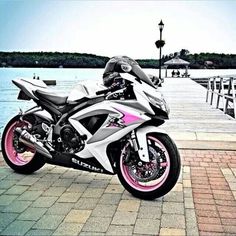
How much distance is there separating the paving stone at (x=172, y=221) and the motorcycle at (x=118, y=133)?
33cm

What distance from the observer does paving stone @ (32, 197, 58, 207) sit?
122 inches

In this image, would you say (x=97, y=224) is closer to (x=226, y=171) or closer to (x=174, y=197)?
(x=174, y=197)

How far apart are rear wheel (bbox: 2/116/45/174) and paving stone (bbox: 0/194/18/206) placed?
0.66m

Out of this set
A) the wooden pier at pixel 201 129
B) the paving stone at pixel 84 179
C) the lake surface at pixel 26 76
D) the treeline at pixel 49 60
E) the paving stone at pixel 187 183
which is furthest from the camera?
the treeline at pixel 49 60

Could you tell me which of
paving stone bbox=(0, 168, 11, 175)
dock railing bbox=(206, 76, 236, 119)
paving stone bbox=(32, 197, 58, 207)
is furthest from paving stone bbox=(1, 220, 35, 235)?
dock railing bbox=(206, 76, 236, 119)

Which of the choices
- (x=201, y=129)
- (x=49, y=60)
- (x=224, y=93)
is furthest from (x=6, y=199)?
(x=49, y=60)

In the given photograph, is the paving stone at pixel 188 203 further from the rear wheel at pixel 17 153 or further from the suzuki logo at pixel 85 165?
the rear wheel at pixel 17 153

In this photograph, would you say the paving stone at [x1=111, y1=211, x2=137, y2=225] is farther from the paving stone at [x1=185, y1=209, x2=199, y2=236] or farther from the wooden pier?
the wooden pier

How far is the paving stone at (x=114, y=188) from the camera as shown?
3475 millimetres

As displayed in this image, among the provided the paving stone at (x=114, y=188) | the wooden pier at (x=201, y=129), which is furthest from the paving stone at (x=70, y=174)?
the wooden pier at (x=201, y=129)

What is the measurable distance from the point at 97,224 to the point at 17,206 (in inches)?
27.9

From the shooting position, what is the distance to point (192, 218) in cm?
283

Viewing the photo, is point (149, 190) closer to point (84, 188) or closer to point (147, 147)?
point (147, 147)

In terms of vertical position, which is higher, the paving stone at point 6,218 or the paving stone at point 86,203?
the paving stone at point 6,218
